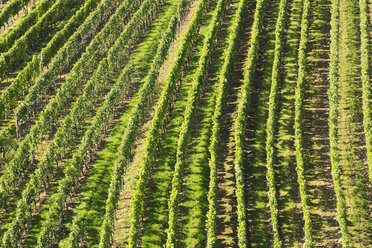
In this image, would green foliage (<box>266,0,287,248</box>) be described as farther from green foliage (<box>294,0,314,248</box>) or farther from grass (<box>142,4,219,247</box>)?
grass (<box>142,4,219,247</box>)

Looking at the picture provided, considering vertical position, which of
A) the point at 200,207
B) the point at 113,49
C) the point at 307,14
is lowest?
the point at 200,207

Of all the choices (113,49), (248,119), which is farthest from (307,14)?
(113,49)

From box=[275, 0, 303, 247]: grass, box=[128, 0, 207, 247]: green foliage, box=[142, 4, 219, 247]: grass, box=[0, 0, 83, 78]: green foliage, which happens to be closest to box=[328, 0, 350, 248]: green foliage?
box=[275, 0, 303, 247]: grass

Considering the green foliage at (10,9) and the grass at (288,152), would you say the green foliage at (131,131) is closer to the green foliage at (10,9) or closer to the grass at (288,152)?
the grass at (288,152)

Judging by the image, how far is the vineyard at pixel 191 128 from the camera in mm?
37344

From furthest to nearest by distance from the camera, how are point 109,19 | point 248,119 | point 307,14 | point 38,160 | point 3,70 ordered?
1. point 109,19
2. point 307,14
3. point 3,70
4. point 248,119
5. point 38,160

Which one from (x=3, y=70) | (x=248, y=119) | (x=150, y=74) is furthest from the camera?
(x=3, y=70)

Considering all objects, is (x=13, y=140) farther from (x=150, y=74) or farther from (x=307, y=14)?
(x=307, y=14)

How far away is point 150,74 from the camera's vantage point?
5278 cm

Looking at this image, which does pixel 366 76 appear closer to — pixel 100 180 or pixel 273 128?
pixel 273 128

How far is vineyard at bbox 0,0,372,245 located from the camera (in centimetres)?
3734

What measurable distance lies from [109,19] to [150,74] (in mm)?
18327

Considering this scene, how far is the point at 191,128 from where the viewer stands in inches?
1795

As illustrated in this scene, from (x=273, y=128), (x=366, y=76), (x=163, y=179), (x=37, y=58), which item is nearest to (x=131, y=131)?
(x=163, y=179)
